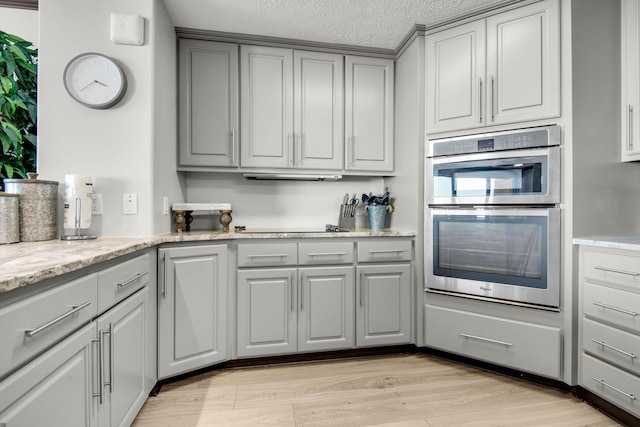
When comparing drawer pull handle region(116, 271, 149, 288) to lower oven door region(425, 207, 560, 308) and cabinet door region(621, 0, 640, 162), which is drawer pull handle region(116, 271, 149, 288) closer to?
lower oven door region(425, 207, 560, 308)

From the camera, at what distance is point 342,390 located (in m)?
1.90

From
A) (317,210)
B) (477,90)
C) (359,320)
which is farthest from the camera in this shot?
(317,210)

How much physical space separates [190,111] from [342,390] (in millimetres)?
2179

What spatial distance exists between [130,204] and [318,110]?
1531 millimetres

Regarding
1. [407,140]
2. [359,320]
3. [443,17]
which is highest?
[443,17]

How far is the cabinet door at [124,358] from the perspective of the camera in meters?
1.22

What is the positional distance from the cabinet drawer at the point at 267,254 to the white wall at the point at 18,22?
182cm

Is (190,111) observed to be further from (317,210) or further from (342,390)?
(342,390)

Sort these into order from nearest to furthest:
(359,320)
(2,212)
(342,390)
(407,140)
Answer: (2,212), (342,390), (359,320), (407,140)

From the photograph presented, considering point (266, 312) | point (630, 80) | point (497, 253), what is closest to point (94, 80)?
point (266, 312)

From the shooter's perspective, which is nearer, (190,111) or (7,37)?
(7,37)

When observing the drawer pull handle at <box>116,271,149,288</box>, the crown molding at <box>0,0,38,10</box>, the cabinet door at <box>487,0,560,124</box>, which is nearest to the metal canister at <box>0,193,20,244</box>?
the drawer pull handle at <box>116,271,149,288</box>

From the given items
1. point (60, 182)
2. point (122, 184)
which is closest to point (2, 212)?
point (60, 182)

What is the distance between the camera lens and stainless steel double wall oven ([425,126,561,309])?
189 cm
